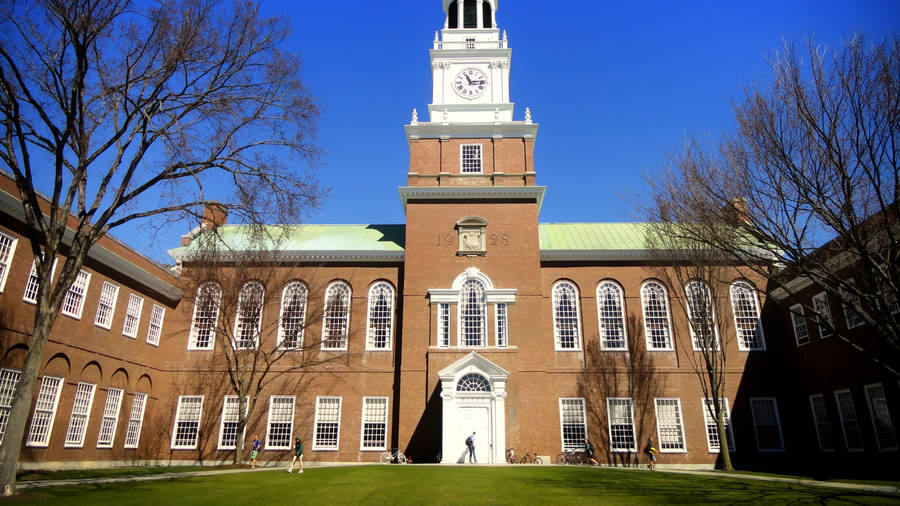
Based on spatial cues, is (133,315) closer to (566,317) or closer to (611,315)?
(566,317)

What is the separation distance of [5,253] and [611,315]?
26.0 m

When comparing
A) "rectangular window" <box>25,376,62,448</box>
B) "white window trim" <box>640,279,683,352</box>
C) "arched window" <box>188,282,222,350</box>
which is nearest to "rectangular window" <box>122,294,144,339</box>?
"arched window" <box>188,282,222,350</box>

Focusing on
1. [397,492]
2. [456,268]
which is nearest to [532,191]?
[456,268]

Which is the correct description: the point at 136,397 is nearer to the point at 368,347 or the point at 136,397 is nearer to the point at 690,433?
the point at 368,347

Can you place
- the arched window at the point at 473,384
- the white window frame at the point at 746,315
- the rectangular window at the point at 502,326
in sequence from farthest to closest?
the white window frame at the point at 746,315 → the rectangular window at the point at 502,326 → the arched window at the point at 473,384

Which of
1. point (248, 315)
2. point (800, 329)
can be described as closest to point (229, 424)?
point (248, 315)

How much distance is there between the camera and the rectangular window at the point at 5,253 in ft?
63.9

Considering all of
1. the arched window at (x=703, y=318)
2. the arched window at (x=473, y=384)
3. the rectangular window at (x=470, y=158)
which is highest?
the rectangular window at (x=470, y=158)

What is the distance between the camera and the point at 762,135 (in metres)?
13.1

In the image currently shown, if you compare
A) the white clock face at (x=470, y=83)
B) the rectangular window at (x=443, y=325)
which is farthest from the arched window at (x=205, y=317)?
the white clock face at (x=470, y=83)

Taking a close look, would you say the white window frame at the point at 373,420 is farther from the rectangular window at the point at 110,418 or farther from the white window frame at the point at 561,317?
the rectangular window at the point at 110,418

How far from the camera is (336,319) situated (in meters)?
29.7

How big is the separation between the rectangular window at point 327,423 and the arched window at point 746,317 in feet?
67.3

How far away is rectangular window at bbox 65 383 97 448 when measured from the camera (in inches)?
906
